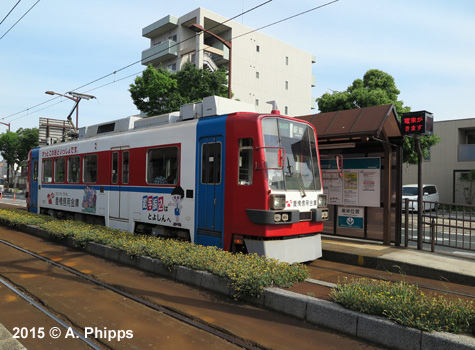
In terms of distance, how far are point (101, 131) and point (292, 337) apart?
9545 millimetres

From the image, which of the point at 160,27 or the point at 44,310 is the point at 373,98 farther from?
the point at 160,27

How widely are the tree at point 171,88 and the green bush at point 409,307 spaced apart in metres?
21.0

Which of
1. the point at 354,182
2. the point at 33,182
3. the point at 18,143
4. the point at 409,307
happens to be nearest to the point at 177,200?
the point at 354,182

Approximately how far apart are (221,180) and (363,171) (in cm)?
450

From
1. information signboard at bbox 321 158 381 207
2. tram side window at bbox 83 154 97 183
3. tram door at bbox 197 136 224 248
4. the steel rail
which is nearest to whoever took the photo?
the steel rail

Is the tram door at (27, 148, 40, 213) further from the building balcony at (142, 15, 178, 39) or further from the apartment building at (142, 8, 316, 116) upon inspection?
the building balcony at (142, 15, 178, 39)

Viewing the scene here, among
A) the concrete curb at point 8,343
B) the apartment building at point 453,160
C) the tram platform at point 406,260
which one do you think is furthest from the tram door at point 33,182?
the apartment building at point 453,160

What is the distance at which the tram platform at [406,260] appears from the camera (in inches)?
262

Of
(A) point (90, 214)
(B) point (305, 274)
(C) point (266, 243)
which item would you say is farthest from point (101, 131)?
(B) point (305, 274)

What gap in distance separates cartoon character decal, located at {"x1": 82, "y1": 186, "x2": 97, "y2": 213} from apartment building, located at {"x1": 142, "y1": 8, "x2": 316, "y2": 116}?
2466 centimetres

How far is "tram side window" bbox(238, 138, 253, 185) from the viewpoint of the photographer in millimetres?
6836

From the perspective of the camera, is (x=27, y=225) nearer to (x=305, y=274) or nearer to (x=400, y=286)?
(x=305, y=274)

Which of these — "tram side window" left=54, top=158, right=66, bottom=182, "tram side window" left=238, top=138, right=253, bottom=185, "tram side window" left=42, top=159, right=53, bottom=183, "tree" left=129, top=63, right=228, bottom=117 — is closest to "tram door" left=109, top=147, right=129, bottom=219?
"tram side window" left=54, top=158, right=66, bottom=182

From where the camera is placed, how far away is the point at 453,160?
28406 mm
